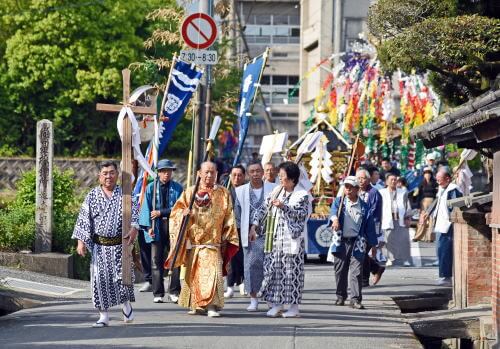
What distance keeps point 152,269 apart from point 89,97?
83.7 feet

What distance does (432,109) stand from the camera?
32656mm

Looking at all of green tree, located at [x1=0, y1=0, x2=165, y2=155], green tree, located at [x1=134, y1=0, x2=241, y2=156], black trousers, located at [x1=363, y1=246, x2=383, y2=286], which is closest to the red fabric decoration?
black trousers, located at [x1=363, y1=246, x2=383, y2=286]

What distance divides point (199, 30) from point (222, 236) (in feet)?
12.3

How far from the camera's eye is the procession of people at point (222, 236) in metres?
12.6

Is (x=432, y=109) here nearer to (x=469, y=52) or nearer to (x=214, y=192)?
(x=469, y=52)

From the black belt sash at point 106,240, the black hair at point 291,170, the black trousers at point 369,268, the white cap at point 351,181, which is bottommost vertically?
the black trousers at point 369,268

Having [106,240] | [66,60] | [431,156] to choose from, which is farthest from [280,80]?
[106,240]

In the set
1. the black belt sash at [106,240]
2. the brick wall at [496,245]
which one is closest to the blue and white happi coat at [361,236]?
the brick wall at [496,245]

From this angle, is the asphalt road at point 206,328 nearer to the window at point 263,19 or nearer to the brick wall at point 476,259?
the brick wall at point 476,259

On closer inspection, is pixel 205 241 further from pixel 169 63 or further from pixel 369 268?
pixel 169 63

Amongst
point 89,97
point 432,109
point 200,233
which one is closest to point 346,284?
point 200,233

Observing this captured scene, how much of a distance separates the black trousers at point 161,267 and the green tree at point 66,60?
23.2m

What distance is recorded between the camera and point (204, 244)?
13.7 m

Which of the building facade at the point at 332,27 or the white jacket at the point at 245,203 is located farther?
the building facade at the point at 332,27
